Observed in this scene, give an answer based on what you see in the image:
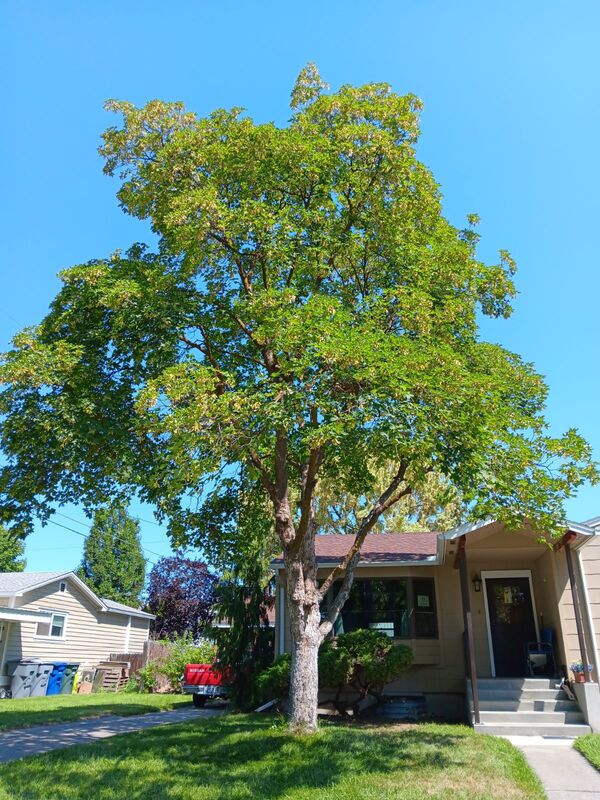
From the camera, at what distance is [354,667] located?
12953 millimetres

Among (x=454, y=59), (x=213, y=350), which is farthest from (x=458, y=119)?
(x=213, y=350)

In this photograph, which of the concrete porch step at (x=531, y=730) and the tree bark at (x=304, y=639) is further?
the concrete porch step at (x=531, y=730)

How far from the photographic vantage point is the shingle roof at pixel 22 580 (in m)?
21.8

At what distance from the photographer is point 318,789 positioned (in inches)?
263

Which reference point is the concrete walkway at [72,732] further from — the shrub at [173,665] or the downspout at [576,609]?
the downspout at [576,609]

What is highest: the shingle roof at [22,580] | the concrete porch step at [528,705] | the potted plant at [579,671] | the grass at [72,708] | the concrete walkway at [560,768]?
the shingle roof at [22,580]

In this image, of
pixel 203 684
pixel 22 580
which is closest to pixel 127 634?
pixel 22 580

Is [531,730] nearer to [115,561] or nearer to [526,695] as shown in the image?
[526,695]

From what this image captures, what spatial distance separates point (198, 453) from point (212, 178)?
5.34 m

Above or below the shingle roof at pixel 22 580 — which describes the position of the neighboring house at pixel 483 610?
below

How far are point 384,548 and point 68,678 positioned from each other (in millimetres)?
13601

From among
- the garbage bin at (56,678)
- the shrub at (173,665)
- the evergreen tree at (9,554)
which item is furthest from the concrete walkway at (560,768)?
the evergreen tree at (9,554)

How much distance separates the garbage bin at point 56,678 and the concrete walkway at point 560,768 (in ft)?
55.7

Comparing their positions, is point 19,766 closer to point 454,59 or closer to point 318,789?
point 318,789
